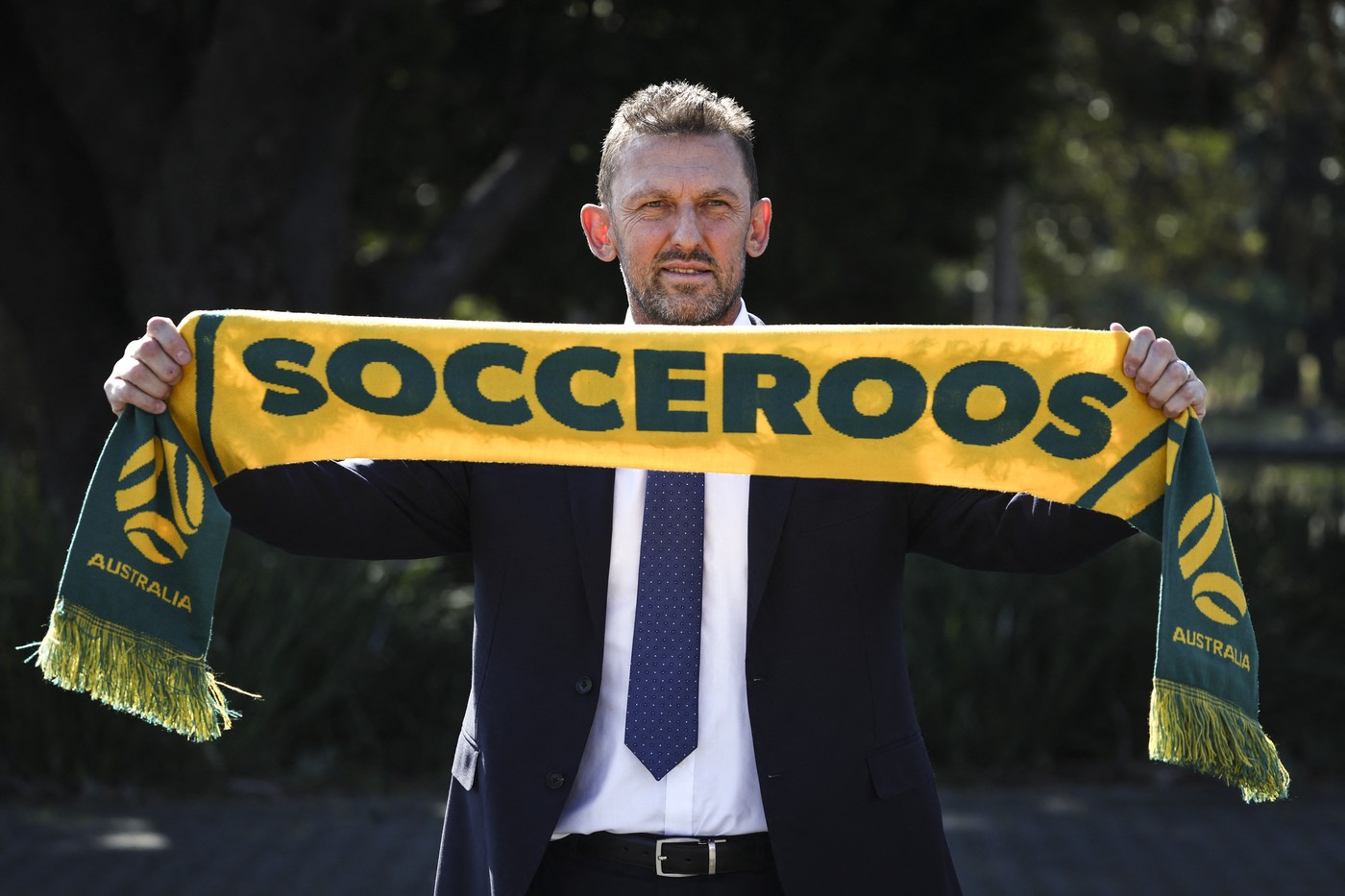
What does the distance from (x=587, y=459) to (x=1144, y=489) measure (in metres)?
1.07

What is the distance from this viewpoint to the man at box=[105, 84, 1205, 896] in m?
2.69

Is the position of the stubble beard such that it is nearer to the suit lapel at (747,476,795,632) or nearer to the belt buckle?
the suit lapel at (747,476,795,632)

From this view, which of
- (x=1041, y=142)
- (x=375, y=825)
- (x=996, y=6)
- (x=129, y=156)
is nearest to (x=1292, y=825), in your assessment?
(x=375, y=825)

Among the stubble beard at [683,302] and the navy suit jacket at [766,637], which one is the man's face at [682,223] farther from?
the navy suit jacket at [766,637]

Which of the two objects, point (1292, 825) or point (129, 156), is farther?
point (129, 156)

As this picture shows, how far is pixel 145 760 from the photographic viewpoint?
6879 millimetres

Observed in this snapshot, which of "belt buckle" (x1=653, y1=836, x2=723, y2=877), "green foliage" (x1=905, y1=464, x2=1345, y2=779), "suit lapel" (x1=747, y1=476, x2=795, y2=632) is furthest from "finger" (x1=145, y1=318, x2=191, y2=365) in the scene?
"green foliage" (x1=905, y1=464, x2=1345, y2=779)

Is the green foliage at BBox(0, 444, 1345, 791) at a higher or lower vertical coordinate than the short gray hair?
lower

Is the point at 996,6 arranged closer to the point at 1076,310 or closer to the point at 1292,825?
the point at 1292,825

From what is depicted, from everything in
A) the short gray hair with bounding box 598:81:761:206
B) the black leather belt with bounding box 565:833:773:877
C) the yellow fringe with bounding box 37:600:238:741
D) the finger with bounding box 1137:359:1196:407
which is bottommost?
the black leather belt with bounding box 565:833:773:877

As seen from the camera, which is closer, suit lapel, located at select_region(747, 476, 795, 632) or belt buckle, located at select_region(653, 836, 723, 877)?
belt buckle, located at select_region(653, 836, 723, 877)

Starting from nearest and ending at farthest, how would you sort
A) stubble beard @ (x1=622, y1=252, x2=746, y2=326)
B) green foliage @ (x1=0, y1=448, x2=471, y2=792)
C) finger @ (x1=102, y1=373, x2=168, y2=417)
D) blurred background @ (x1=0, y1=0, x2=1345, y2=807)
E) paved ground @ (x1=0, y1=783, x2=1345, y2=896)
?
finger @ (x1=102, y1=373, x2=168, y2=417)
stubble beard @ (x1=622, y1=252, x2=746, y2=326)
paved ground @ (x1=0, y1=783, x2=1345, y2=896)
green foliage @ (x1=0, y1=448, x2=471, y2=792)
blurred background @ (x1=0, y1=0, x2=1345, y2=807)

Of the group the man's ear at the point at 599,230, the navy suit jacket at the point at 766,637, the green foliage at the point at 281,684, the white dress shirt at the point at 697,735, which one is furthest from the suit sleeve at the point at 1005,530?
the green foliage at the point at 281,684

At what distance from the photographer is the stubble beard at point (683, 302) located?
3029 millimetres
